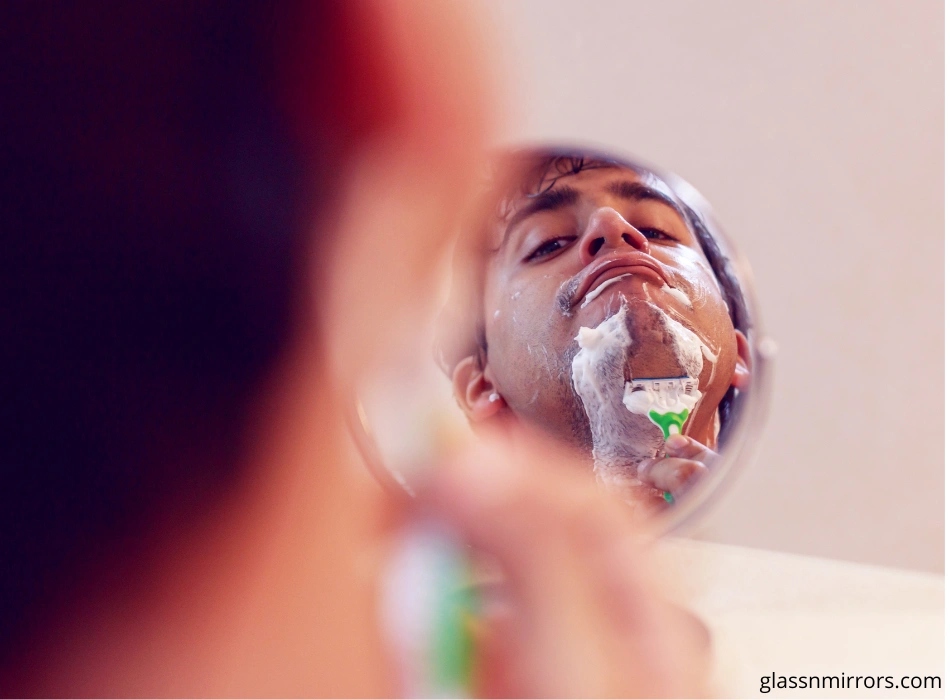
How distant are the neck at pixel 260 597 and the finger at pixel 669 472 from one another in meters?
0.15

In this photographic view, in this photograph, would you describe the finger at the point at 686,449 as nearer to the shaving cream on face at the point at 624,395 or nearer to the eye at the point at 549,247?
the shaving cream on face at the point at 624,395

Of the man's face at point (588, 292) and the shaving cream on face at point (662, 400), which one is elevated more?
the man's face at point (588, 292)

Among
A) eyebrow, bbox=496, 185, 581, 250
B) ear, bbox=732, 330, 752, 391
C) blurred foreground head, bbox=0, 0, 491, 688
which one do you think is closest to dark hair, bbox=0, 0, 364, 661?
blurred foreground head, bbox=0, 0, 491, 688

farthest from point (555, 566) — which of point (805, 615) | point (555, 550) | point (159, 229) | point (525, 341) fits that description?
point (805, 615)

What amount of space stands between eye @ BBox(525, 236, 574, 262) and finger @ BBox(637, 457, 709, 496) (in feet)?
0.38

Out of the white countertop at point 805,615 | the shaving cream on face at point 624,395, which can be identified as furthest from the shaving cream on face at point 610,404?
the white countertop at point 805,615

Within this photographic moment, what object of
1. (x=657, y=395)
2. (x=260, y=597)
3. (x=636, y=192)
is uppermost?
(x=636, y=192)

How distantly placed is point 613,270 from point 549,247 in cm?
4

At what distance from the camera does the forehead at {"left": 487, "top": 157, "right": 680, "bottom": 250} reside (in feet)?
1.24

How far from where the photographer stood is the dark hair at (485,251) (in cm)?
38

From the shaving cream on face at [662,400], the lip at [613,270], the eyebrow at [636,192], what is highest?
the eyebrow at [636,192]

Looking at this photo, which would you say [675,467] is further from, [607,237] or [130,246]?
[130,246]

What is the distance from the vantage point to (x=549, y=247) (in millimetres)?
372

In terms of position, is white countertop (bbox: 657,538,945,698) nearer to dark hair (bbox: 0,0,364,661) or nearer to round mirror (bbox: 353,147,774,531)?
round mirror (bbox: 353,147,774,531)
